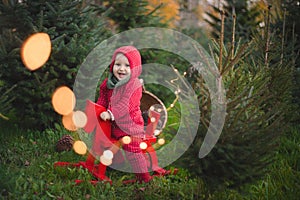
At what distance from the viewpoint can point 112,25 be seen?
7.71 meters

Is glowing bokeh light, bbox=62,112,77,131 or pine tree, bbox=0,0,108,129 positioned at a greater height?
pine tree, bbox=0,0,108,129

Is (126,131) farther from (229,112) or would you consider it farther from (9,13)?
(9,13)

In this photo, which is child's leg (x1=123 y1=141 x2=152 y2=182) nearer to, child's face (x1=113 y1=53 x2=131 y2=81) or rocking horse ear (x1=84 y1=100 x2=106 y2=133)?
rocking horse ear (x1=84 y1=100 x2=106 y2=133)

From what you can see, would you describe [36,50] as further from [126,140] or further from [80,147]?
[126,140]

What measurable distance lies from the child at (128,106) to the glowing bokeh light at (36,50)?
4.61 feet

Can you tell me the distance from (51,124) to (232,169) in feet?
10.1

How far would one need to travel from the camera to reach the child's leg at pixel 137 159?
12.9 feet

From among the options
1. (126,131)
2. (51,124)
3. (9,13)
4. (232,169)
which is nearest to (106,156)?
(126,131)

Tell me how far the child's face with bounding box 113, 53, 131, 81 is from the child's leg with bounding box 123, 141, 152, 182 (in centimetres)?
67

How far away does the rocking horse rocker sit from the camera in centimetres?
388

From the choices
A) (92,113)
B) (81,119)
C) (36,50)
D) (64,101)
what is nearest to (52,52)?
(36,50)

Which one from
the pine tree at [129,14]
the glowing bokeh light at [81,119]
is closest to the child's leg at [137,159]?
the glowing bokeh light at [81,119]

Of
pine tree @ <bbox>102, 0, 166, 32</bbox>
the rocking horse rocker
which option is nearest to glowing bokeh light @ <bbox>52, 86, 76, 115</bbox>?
the rocking horse rocker

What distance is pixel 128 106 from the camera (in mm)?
3902
